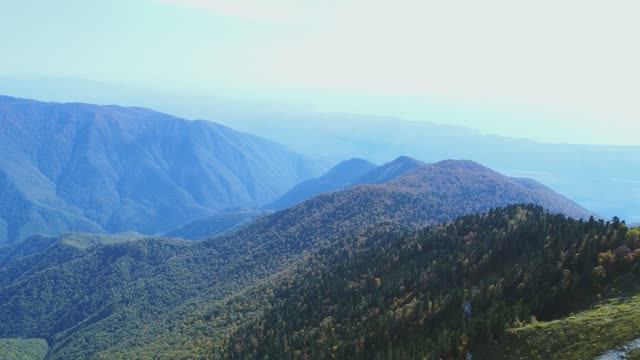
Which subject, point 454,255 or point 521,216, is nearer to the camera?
point 454,255

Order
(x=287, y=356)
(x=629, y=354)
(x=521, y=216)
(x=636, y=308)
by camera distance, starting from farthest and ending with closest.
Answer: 1. (x=521, y=216)
2. (x=287, y=356)
3. (x=636, y=308)
4. (x=629, y=354)

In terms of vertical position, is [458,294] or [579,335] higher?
[579,335]

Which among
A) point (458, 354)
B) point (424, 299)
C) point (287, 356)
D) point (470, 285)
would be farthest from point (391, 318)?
point (458, 354)

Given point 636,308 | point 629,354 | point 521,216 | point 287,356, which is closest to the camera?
point 629,354

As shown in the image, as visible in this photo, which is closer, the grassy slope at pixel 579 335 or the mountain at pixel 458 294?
the grassy slope at pixel 579 335

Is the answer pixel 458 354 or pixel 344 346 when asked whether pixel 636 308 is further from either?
pixel 344 346

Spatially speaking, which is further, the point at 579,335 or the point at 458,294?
the point at 458,294

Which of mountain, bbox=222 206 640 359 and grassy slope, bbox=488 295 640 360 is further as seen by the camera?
mountain, bbox=222 206 640 359

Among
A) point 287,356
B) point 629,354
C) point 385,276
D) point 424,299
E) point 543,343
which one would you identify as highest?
point 629,354
